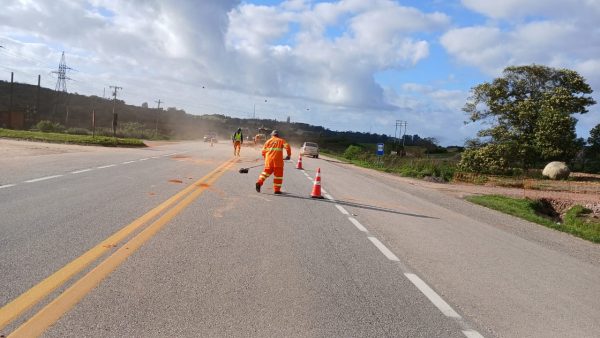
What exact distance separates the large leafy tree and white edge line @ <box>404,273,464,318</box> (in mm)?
34799

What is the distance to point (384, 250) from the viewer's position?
8.03m

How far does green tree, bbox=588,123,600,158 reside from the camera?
5519 cm

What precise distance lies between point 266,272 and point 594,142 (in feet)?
192

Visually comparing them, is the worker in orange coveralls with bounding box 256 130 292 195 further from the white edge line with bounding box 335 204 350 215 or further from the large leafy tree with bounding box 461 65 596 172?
the large leafy tree with bounding box 461 65 596 172

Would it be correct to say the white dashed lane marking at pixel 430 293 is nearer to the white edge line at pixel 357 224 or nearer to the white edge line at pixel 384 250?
the white edge line at pixel 384 250

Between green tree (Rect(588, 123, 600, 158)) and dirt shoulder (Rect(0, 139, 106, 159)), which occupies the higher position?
green tree (Rect(588, 123, 600, 158))

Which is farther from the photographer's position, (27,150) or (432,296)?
(27,150)

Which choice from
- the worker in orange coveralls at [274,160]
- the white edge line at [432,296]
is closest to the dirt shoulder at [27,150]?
the worker in orange coveralls at [274,160]

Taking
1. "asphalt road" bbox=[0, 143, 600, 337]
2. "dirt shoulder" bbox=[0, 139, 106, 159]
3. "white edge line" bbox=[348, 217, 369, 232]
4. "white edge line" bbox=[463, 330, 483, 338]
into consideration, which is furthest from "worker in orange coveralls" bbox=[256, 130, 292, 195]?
"dirt shoulder" bbox=[0, 139, 106, 159]

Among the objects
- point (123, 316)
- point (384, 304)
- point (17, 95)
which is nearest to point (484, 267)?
point (384, 304)

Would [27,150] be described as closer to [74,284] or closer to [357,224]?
[357,224]

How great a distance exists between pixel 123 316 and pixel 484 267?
5229mm

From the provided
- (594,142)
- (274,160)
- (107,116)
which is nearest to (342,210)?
(274,160)

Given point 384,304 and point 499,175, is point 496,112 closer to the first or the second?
point 499,175
